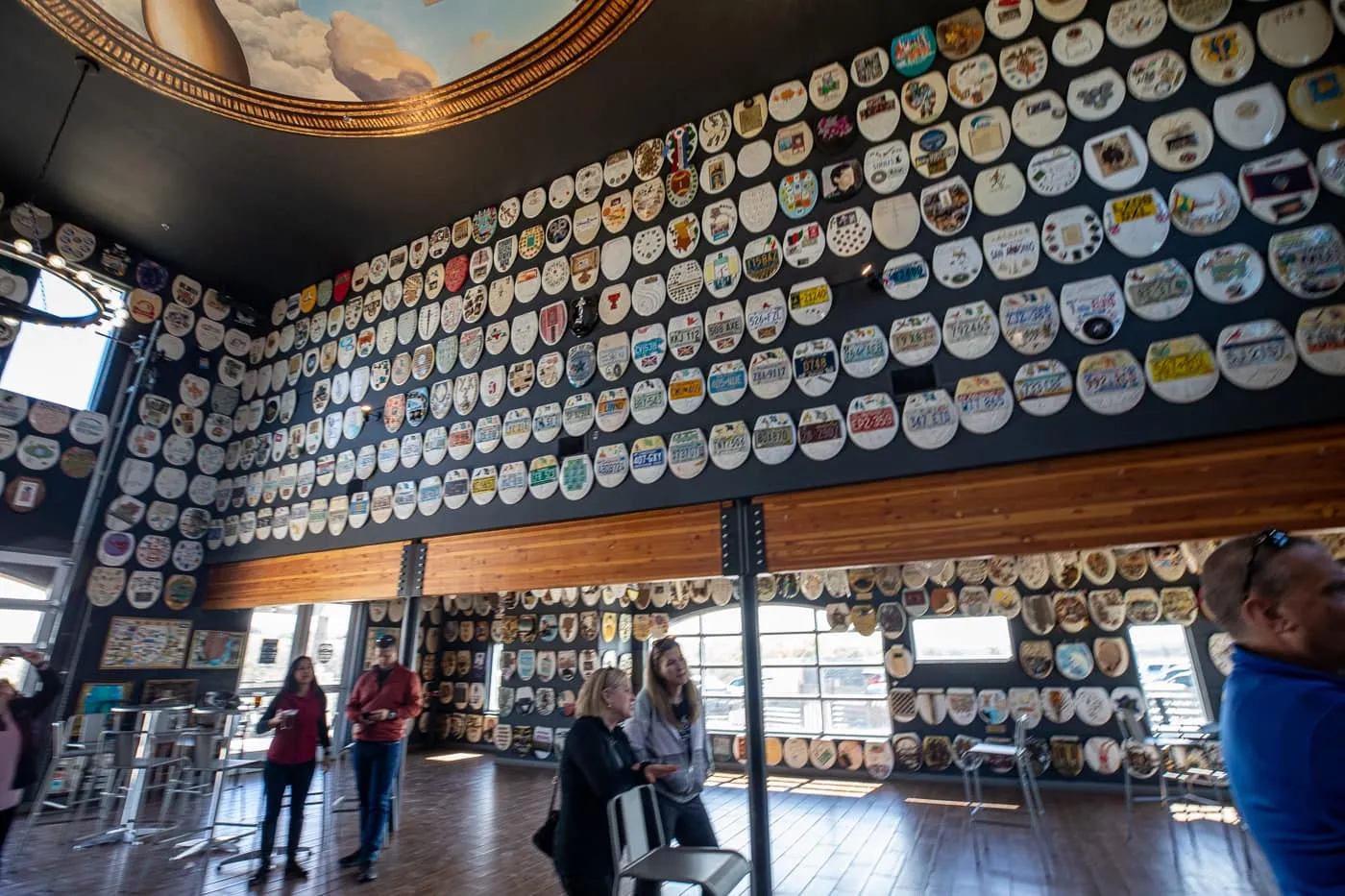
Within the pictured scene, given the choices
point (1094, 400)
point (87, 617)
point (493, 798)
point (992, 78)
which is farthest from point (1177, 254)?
point (87, 617)

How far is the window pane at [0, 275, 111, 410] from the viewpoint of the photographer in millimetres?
7098

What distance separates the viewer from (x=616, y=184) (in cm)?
645

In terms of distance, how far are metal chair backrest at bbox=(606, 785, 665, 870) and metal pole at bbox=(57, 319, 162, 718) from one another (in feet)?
24.7

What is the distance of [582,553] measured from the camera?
5.54 meters

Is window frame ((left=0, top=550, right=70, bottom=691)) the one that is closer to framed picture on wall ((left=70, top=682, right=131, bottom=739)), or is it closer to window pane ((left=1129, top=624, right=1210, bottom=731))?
framed picture on wall ((left=70, top=682, right=131, bottom=739))

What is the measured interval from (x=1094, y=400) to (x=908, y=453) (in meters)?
1.10

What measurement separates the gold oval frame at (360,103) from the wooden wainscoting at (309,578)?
4156 millimetres

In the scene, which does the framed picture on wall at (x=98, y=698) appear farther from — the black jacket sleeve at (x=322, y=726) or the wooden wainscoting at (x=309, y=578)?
the black jacket sleeve at (x=322, y=726)

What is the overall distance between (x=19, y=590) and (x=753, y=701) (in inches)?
312

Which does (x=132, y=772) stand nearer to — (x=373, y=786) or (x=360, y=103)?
(x=373, y=786)

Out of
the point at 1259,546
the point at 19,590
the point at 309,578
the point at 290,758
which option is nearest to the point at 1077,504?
the point at 1259,546

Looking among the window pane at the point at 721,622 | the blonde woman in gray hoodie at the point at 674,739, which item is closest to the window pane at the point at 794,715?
the window pane at the point at 721,622

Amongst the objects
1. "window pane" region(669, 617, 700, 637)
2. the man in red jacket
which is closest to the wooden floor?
the man in red jacket

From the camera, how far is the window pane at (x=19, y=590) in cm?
682
